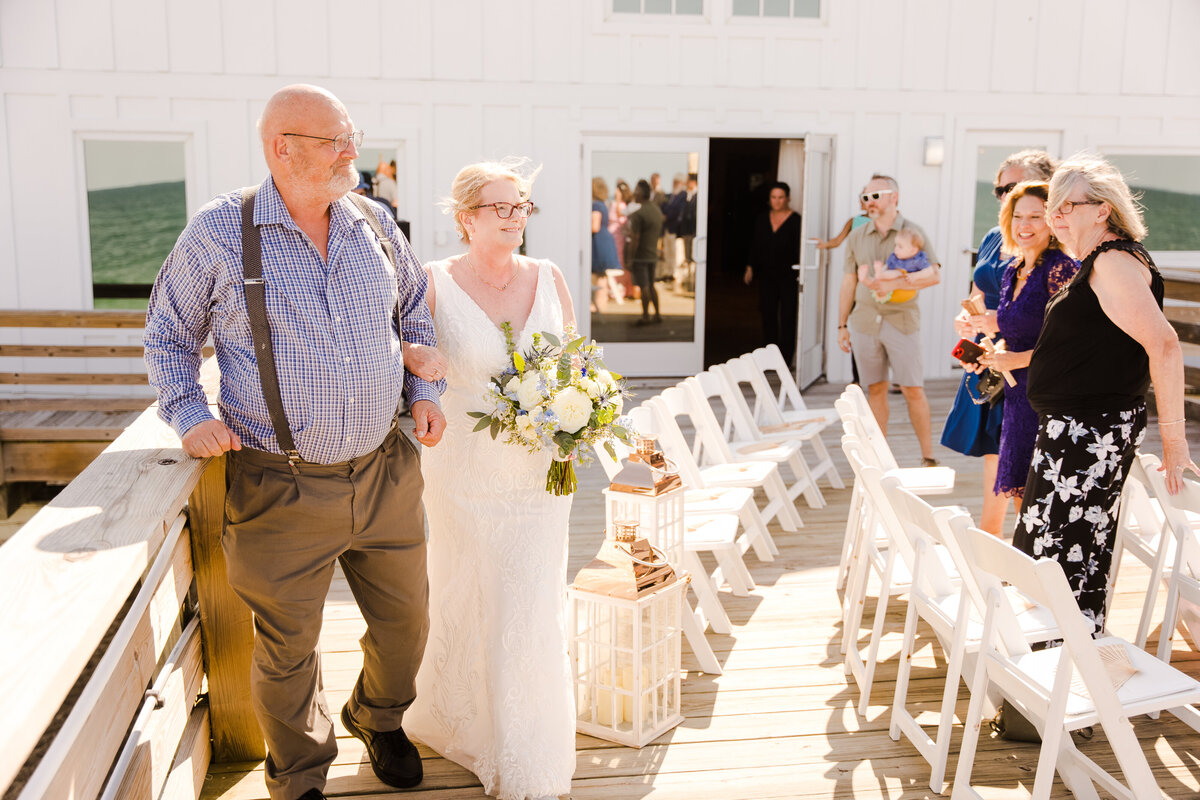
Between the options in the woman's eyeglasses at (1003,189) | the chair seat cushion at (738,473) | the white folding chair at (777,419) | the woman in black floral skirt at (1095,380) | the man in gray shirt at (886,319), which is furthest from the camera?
the man in gray shirt at (886,319)

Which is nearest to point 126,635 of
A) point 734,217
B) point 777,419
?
point 777,419

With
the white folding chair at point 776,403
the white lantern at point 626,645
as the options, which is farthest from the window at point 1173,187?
the white lantern at point 626,645

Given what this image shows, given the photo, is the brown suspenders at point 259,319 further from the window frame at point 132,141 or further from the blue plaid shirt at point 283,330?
the window frame at point 132,141

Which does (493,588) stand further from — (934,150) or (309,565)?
(934,150)

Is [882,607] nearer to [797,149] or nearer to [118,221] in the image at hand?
[797,149]

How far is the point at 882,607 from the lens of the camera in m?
3.75

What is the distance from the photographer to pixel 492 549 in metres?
3.27

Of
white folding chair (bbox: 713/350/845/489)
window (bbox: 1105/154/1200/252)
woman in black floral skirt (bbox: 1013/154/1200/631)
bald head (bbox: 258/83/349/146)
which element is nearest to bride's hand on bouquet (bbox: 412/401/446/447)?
bald head (bbox: 258/83/349/146)

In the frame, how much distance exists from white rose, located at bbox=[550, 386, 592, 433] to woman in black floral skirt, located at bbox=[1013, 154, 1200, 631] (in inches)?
63.9

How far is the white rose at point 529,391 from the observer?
10.1 ft

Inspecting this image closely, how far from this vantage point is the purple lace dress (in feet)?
13.9

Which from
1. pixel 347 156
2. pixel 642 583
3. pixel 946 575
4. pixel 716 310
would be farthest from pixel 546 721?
pixel 716 310

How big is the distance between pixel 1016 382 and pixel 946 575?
121cm

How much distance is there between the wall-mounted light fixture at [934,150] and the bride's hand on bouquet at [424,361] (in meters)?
8.64
